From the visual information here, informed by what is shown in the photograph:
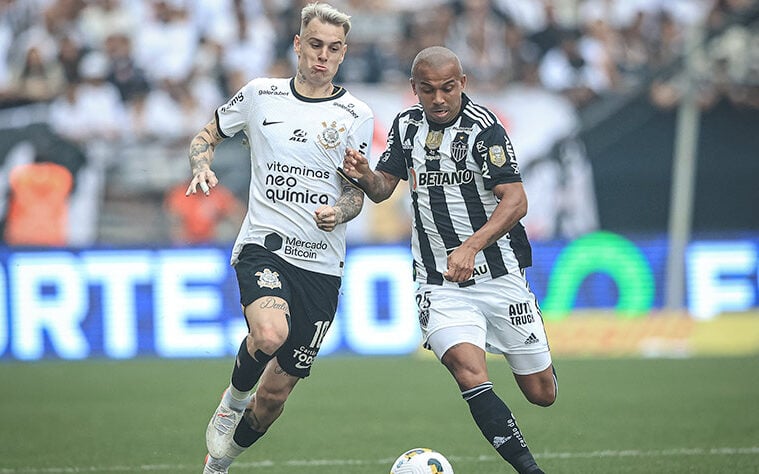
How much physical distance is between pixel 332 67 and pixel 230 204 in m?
8.67

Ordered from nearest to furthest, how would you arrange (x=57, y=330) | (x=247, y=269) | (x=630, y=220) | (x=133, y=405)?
(x=247, y=269), (x=133, y=405), (x=57, y=330), (x=630, y=220)

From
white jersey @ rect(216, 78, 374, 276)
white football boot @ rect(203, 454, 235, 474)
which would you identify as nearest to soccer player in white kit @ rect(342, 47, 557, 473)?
white jersey @ rect(216, 78, 374, 276)

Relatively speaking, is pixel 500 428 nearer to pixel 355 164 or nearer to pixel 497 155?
pixel 497 155

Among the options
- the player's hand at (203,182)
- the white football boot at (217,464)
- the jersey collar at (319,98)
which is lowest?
the white football boot at (217,464)

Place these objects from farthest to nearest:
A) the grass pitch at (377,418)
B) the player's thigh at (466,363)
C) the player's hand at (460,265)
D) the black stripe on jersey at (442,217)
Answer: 1. the grass pitch at (377,418)
2. the black stripe on jersey at (442,217)
3. the player's thigh at (466,363)
4. the player's hand at (460,265)

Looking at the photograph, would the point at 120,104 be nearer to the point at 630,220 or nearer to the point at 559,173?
the point at 559,173

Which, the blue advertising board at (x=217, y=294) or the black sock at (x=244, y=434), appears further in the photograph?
the blue advertising board at (x=217, y=294)

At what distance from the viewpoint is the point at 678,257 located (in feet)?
49.4

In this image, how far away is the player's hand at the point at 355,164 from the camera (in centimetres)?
660

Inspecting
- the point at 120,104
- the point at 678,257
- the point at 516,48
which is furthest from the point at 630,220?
the point at 120,104

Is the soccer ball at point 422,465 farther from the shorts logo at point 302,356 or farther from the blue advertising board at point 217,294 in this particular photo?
the blue advertising board at point 217,294

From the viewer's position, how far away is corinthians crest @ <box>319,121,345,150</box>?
6.82 m

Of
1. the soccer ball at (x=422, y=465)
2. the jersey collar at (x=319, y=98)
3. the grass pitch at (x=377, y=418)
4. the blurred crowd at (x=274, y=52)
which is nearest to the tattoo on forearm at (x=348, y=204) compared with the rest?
the jersey collar at (x=319, y=98)

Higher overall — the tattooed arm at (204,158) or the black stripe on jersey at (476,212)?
the tattooed arm at (204,158)
